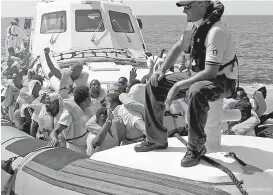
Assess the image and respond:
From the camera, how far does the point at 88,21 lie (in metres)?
10.4

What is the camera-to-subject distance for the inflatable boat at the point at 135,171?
323 cm

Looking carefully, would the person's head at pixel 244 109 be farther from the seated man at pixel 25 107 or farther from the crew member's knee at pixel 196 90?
the seated man at pixel 25 107

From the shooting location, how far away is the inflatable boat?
3.23m

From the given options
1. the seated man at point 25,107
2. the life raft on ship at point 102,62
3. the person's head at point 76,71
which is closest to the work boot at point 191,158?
the person's head at point 76,71

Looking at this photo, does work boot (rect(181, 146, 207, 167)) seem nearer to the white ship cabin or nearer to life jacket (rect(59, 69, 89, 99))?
life jacket (rect(59, 69, 89, 99))

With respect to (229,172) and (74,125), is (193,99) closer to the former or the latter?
(229,172)

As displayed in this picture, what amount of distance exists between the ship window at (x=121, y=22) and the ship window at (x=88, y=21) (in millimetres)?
285

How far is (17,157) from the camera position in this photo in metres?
4.13

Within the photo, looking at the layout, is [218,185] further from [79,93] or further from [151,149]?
[79,93]

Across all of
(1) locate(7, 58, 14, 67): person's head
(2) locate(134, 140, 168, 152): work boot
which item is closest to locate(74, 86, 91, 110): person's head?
(2) locate(134, 140, 168, 152): work boot

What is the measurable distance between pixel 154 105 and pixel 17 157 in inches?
49.3

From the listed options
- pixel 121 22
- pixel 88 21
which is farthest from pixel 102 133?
pixel 121 22

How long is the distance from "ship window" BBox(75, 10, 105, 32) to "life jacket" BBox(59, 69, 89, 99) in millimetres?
3384

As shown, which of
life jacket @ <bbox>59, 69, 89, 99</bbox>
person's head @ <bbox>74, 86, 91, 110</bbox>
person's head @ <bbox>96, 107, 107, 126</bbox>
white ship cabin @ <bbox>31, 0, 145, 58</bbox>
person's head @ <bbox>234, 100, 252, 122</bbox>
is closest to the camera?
person's head @ <bbox>96, 107, 107, 126</bbox>
